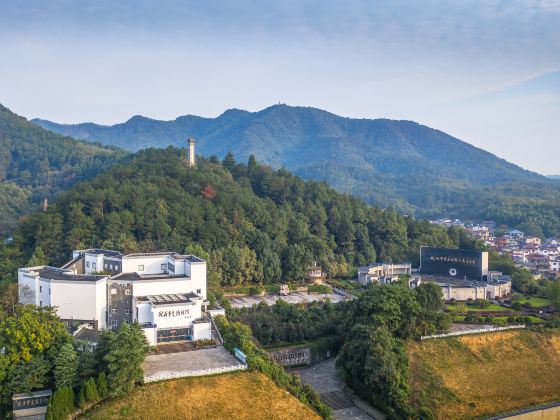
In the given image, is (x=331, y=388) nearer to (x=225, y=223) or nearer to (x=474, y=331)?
(x=474, y=331)

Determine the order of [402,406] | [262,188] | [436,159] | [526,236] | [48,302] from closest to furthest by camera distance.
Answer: [402,406], [48,302], [262,188], [526,236], [436,159]

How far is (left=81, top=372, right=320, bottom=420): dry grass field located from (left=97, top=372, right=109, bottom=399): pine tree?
337 millimetres

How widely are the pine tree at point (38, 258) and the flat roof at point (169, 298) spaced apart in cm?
1107

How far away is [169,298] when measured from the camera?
27109mm

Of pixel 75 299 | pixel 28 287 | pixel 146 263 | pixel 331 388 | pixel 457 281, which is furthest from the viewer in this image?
pixel 457 281

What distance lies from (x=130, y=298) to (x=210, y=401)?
30.1 feet

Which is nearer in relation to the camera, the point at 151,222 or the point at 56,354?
the point at 56,354

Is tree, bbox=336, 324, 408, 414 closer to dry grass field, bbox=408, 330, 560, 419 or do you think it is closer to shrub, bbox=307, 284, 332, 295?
dry grass field, bbox=408, 330, 560, 419

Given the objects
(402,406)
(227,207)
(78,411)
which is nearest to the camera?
(78,411)

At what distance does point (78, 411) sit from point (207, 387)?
4.61 m

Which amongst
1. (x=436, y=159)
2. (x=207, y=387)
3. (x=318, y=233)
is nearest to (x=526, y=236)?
(x=318, y=233)

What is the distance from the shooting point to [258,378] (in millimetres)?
21391

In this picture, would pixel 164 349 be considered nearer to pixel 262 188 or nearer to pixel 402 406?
pixel 402 406

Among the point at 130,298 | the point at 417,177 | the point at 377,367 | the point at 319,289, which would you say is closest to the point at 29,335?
the point at 130,298
